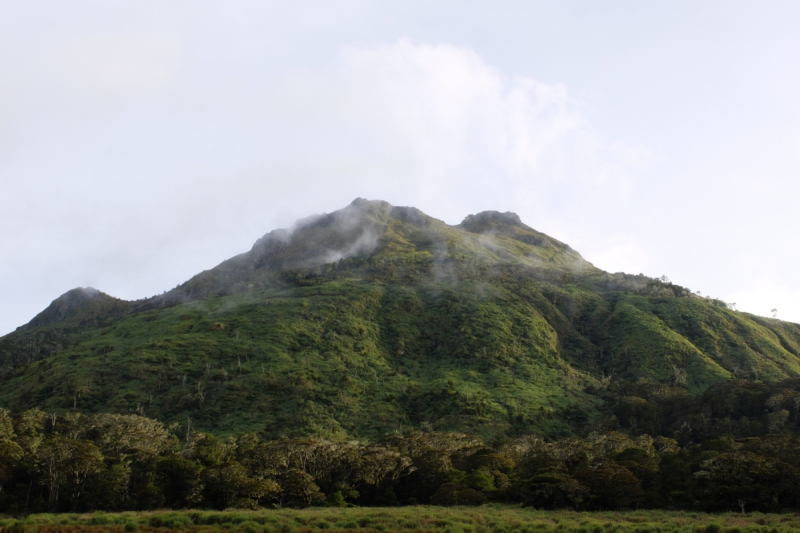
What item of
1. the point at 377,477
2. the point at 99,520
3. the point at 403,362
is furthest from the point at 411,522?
the point at 403,362

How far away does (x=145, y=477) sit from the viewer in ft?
189

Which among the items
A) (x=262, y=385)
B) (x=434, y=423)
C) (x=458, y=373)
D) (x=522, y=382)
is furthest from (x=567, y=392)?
(x=262, y=385)

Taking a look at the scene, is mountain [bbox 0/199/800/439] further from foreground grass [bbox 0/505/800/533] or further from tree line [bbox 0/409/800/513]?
foreground grass [bbox 0/505/800/533]

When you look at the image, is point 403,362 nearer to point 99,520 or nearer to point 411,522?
point 411,522

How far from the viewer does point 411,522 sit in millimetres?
40594

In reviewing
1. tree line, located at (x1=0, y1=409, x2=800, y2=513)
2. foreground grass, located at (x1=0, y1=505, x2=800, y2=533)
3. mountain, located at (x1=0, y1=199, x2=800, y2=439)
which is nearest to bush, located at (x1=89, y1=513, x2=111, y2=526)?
foreground grass, located at (x1=0, y1=505, x2=800, y2=533)

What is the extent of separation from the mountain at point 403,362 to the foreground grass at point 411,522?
197ft

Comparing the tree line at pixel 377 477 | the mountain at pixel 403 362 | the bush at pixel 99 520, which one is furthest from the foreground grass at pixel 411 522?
the mountain at pixel 403 362

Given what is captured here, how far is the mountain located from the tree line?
39.8 m

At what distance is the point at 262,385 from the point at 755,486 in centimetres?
9682

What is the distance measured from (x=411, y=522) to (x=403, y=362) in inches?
4495

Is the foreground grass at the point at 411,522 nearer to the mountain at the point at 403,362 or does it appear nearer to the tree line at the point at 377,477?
the tree line at the point at 377,477

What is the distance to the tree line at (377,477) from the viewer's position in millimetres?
50594

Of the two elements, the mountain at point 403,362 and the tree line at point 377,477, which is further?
the mountain at point 403,362
